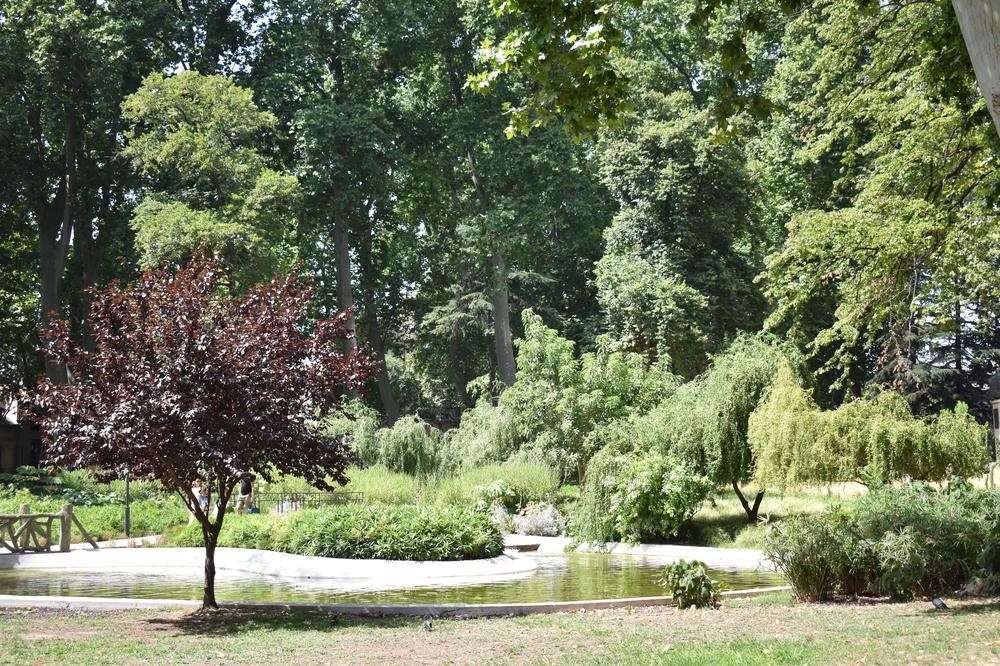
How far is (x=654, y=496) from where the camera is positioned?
20.2 m

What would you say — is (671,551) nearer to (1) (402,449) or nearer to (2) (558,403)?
(2) (558,403)

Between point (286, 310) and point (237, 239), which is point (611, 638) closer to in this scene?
point (286, 310)

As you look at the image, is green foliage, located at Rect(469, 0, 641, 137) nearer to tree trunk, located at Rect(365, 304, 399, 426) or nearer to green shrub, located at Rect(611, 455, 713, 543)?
green shrub, located at Rect(611, 455, 713, 543)

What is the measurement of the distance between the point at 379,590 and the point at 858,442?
9711 millimetres

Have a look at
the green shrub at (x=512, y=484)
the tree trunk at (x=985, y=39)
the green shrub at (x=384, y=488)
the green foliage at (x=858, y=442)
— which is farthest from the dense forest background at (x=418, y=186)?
the tree trunk at (x=985, y=39)

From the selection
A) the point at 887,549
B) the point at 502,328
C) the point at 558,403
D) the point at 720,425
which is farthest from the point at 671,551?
the point at 502,328

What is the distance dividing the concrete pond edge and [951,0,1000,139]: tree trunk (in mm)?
7948

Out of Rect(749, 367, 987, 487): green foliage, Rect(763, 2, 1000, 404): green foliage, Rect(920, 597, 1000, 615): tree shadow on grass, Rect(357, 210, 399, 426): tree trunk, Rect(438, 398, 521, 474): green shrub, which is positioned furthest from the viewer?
Rect(357, 210, 399, 426): tree trunk

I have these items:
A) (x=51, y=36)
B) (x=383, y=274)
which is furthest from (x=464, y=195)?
(x=51, y=36)

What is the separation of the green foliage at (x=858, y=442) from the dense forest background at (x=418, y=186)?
29.8ft

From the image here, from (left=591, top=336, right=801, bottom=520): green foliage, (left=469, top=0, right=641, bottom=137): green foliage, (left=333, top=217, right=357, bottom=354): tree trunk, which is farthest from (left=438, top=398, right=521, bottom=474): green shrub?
(left=469, top=0, right=641, bottom=137): green foliage

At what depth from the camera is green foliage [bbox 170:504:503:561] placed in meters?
16.2

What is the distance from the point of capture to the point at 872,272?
50.5ft

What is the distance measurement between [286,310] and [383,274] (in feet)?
118
